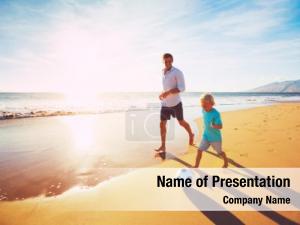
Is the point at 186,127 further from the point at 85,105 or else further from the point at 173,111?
the point at 85,105

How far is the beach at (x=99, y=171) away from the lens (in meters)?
3.00

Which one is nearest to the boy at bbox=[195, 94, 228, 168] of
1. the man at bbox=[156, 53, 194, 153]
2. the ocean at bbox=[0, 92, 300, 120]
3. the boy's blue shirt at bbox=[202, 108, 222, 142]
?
the boy's blue shirt at bbox=[202, 108, 222, 142]

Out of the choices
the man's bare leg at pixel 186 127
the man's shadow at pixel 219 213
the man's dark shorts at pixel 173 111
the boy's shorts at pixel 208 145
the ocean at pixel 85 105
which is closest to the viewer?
the man's shadow at pixel 219 213

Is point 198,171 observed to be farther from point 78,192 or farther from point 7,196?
point 7,196

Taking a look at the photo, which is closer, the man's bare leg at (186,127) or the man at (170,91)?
the man at (170,91)

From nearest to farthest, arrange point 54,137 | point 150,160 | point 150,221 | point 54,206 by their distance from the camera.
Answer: point 150,221 < point 54,206 < point 150,160 < point 54,137

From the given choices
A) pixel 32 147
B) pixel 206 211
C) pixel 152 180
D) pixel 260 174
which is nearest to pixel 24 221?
pixel 152 180

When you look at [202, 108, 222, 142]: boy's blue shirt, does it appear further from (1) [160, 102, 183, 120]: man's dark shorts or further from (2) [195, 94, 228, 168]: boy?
(1) [160, 102, 183, 120]: man's dark shorts

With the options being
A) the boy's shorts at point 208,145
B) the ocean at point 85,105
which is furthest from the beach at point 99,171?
the ocean at point 85,105

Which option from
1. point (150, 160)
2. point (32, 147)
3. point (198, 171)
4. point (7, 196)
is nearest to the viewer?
point (7, 196)

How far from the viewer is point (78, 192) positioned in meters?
3.82

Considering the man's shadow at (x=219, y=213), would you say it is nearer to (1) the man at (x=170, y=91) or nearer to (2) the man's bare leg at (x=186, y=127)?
(1) the man at (x=170, y=91)

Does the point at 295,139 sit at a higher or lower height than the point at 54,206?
higher

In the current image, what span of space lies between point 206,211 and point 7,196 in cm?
286
